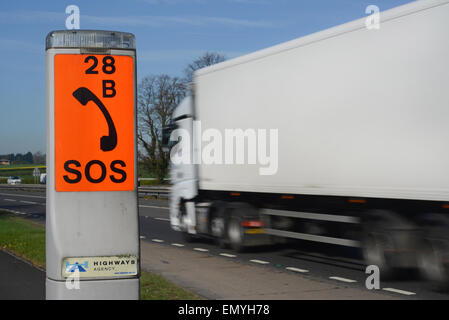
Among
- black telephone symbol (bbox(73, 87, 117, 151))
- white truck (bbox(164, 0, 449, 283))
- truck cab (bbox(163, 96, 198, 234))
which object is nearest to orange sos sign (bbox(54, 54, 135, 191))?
black telephone symbol (bbox(73, 87, 117, 151))

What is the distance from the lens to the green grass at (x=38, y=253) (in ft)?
28.1

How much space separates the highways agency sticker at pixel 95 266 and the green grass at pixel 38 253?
15.6 ft

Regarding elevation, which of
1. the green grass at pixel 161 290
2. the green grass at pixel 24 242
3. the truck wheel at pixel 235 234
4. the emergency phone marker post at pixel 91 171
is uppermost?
the emergency phone marker post at pixel 91 171

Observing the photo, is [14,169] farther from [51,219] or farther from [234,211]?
[51,219]

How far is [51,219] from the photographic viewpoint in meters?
3.64

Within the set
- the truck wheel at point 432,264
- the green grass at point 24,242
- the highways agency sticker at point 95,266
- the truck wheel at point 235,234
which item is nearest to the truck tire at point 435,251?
the truck wheel at point 432,264

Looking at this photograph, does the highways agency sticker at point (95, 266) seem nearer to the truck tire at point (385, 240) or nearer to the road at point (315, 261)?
the road at point (315, 261)

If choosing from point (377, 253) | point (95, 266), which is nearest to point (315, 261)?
point (377, 253)

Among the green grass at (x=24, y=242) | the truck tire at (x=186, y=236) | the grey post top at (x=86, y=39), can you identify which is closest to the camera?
the grey post top at (x=86, y=39)

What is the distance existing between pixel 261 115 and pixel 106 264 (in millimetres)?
9666

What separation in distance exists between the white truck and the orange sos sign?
6.16 meters

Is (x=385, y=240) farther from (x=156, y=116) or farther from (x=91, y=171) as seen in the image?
(x=156, y=116)

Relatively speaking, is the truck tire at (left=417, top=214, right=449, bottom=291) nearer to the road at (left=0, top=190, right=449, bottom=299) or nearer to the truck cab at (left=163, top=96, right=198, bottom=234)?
the road at (left=0, top=190, right=449, bottom=299)
